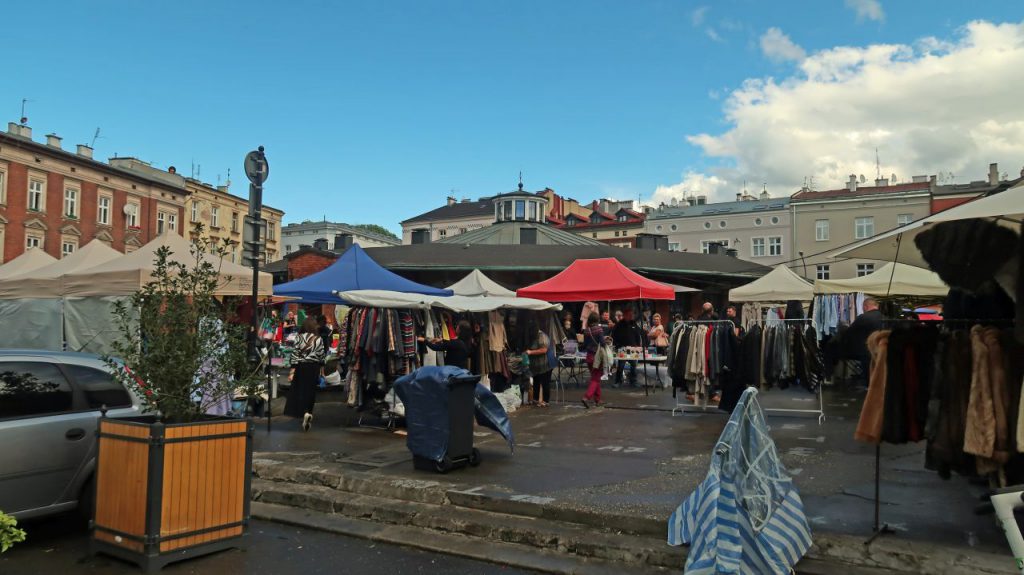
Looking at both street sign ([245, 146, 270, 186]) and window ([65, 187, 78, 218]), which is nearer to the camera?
street sign ([245, 146, 270, 186])

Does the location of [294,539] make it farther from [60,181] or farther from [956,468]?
[60,181]

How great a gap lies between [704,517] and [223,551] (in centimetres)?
388

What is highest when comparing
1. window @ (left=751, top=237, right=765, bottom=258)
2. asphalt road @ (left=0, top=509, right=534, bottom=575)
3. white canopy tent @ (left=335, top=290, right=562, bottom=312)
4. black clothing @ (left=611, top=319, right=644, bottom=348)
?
window @ (left=751, top=237, right=765, bottom=258)

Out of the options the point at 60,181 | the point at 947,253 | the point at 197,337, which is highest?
the point at 60,181

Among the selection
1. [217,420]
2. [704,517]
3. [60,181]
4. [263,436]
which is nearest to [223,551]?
[217,420]

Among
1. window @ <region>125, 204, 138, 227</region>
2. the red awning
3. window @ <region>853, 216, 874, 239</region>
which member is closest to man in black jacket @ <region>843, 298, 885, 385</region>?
the red awning

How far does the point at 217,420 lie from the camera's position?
19.1ft

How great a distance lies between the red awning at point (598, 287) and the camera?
16391 mm

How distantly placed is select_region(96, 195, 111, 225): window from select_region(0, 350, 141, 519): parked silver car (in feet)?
172

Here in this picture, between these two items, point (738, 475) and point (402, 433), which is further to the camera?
point (402, 433)

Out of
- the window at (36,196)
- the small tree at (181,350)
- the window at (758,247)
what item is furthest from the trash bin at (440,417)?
the window at (758,247)

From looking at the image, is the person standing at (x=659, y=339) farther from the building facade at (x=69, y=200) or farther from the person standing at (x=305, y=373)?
the building facade at (x=69, y=200)

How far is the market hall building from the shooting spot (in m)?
29.5

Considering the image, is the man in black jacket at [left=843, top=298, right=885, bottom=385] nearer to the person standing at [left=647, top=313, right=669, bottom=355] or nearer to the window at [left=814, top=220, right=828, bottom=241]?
the person standing at [left=647, top=313, right=669, bottom=355]
